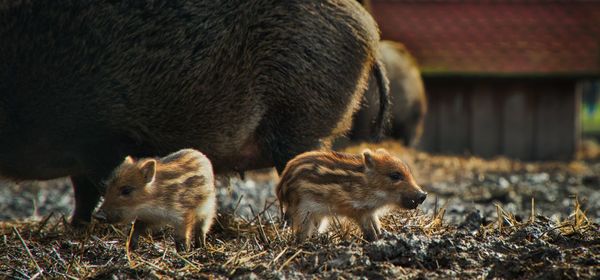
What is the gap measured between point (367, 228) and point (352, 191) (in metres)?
0.21

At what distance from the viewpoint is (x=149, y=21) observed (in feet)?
20.6

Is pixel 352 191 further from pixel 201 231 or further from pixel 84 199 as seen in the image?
pixel 84 199

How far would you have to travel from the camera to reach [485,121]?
1545cm

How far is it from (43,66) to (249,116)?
4.46 ft

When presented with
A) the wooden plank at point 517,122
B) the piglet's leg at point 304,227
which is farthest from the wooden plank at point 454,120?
the piglet's leg at point 304,227

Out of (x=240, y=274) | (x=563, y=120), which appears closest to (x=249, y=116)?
(x=240, y=274)

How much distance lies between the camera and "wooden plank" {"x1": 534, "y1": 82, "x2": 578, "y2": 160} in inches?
606

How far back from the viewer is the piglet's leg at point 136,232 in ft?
16.7

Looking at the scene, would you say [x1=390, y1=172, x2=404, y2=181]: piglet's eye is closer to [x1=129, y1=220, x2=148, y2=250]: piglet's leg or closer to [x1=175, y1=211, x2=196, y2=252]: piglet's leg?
[x1=175, y1=211, x2=196, y2=252]: piglet's leg

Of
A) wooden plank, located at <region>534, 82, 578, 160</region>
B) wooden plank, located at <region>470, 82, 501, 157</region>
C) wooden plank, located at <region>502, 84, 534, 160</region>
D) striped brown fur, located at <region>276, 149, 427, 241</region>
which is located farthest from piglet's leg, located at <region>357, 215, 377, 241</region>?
wooden plank, located at <region>534, 82, 578, 160</region>

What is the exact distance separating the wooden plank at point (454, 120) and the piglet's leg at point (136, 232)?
35.3ft

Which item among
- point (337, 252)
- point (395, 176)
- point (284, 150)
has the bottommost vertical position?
point (284, 150)

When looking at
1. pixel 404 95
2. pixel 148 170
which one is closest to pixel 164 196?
pixel 148 170

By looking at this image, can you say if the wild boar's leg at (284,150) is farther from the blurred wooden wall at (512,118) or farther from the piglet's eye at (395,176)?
the blurred wooden wall at (512,118)
